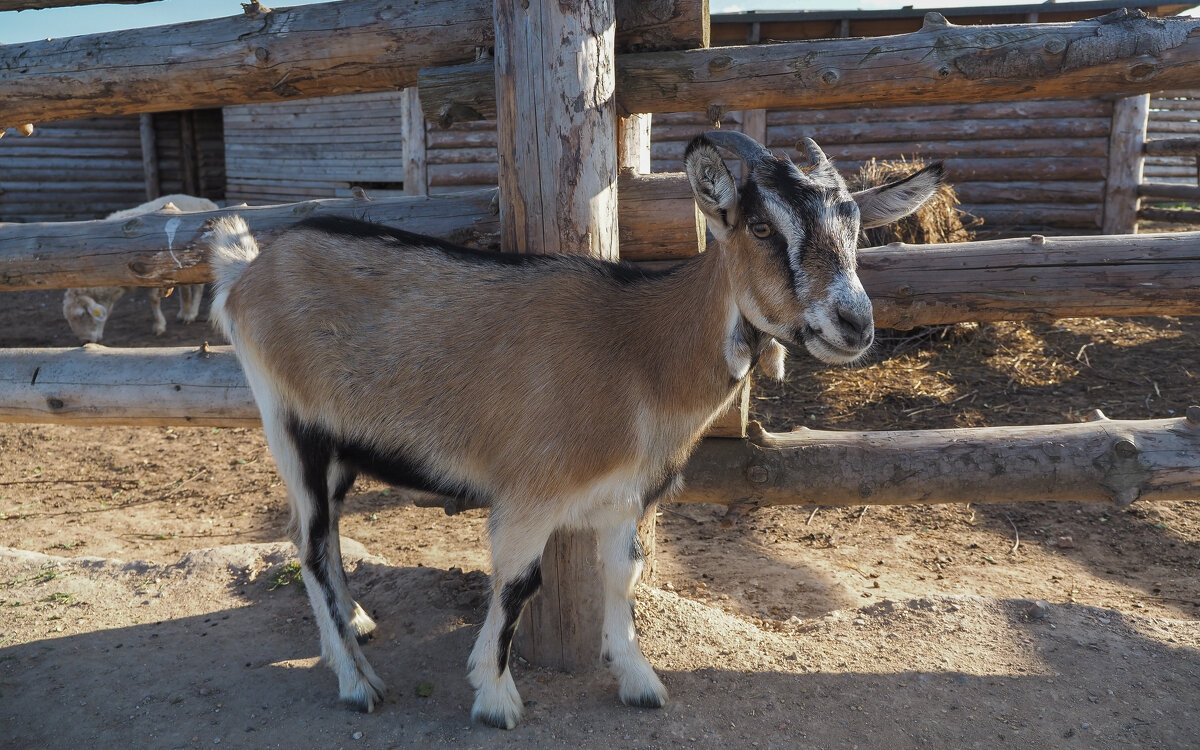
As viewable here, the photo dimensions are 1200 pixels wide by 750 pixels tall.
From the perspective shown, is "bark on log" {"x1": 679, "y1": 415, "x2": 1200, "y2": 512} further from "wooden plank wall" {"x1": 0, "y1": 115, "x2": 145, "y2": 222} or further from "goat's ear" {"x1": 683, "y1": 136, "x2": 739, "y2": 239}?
"wooden plank wall" {"x1": 0, "y1": 115, "x2": 145, "y2": 222}

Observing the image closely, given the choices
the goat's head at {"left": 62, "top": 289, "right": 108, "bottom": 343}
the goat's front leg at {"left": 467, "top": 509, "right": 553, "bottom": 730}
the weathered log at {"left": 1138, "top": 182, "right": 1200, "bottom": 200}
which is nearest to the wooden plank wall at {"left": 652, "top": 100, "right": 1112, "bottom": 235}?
the weathered log at {"left": 1138, "top": 182, "right": 1200, "bottom": 200}

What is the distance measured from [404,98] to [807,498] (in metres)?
8.51

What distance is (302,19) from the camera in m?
4.15

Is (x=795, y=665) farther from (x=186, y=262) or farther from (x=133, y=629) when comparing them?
(x=186, y=262)

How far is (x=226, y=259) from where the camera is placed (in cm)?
391

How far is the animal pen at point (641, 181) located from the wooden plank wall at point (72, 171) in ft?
48.6

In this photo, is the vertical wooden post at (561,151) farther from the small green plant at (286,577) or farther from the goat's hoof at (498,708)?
the small green plant at (286,577)

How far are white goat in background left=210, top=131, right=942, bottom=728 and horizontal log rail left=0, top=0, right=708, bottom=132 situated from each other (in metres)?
0.95

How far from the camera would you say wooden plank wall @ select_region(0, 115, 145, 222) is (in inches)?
669

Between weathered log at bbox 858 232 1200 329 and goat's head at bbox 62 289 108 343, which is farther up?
weathered log at bbox 858 232 1200 329

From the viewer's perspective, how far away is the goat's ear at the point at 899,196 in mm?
3059

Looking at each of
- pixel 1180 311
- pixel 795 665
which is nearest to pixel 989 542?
pixel 1180 311

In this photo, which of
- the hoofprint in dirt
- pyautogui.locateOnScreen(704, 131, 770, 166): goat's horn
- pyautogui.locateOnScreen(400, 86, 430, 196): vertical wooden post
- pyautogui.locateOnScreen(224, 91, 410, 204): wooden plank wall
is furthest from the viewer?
pyautogui.locateOnScreen(224, 91, 410, 204): wooden plank wall

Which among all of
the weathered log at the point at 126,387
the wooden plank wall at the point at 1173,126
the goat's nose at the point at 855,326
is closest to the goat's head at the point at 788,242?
the goat's nose at the point at 855,326
